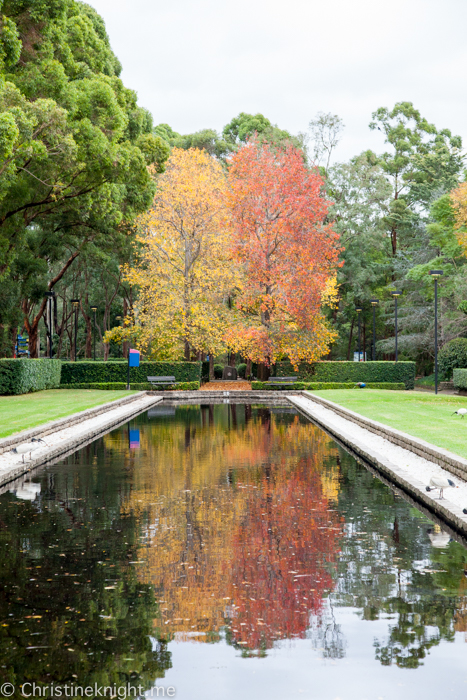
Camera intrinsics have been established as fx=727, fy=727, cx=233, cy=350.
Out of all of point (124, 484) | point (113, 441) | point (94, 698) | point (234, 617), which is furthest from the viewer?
point (113, 441)

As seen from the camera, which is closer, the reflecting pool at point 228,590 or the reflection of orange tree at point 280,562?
the reflecting pool at point 228,590

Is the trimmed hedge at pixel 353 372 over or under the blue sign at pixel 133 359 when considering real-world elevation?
under

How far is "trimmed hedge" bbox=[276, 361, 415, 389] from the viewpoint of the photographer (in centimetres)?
3962

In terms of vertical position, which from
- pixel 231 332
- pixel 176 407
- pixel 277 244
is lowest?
pixel 176 407

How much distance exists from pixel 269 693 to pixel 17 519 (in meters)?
5.00

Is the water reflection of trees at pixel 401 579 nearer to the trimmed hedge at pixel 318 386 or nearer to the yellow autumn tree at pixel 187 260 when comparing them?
the trimmed hedge at pixel 318 386

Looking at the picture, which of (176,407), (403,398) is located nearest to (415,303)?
(403,398)

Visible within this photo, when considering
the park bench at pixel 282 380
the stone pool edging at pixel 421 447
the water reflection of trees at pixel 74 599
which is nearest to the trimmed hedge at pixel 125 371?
the park bench at pixel 282 380

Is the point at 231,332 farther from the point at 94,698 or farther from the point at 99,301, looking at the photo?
the point at 94,698

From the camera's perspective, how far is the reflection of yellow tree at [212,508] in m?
5.40

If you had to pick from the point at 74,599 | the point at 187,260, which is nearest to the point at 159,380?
the point at 187,260

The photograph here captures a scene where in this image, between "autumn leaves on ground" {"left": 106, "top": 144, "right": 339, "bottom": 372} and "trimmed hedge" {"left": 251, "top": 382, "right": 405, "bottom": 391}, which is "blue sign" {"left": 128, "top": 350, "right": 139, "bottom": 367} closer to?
"autumn leaves on ground" {"left": 106, "top": 144, "right": 339, "bottom": 372}

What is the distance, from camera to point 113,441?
1579 cm

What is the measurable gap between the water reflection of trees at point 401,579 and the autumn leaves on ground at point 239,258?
28.9m
